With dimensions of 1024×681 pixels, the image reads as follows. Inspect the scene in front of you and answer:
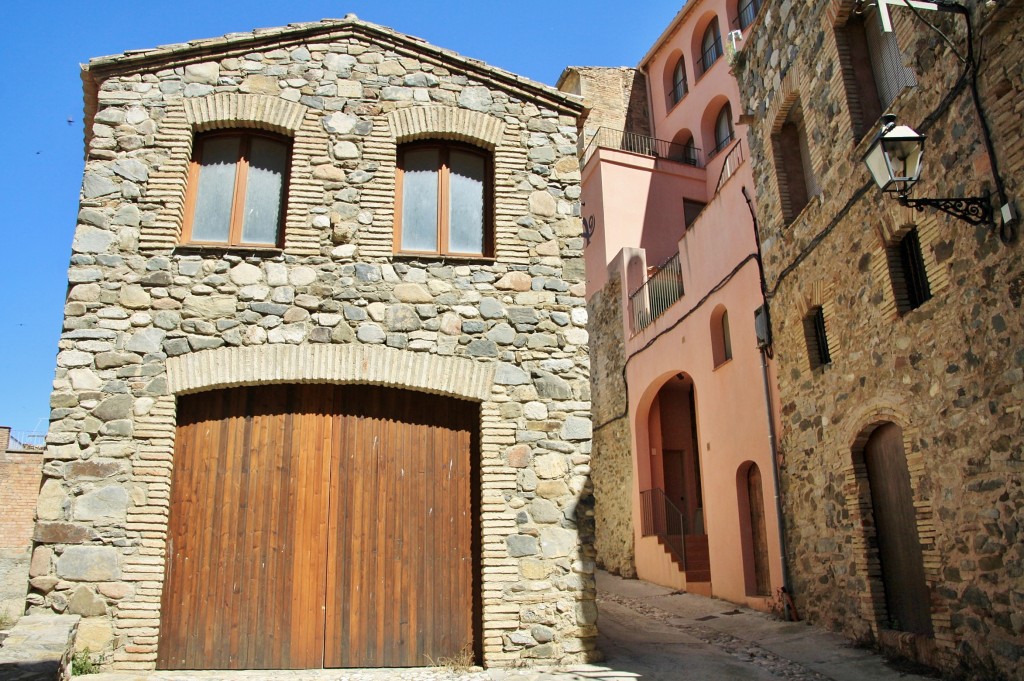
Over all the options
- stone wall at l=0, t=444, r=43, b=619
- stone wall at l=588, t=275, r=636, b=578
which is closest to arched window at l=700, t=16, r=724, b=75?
stone wall at l=588, t=275, r=636, b=578

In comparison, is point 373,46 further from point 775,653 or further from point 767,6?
point 775,653

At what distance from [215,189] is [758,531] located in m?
8.74

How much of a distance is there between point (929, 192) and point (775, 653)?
4.74 m

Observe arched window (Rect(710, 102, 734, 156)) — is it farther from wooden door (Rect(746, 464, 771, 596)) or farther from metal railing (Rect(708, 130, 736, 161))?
wooden door (Rect(746, 464, 771, 596))

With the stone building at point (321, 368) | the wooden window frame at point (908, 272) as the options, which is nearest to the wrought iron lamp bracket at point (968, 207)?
the wooden window frame at point (908, 272)

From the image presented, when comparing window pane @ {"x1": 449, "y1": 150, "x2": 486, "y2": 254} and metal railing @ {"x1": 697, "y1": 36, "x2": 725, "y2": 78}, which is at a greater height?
metal railing @ {"x1": 697, "y1": 36, "x2": 725, "y2": 78}

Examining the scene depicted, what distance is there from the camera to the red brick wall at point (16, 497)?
1841 cm

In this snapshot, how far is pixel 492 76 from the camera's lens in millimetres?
8086

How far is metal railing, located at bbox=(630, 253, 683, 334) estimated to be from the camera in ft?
48.3

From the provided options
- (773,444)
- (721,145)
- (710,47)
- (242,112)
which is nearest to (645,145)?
(721,145)

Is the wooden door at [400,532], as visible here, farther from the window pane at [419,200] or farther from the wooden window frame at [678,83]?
the wooden window frame at [678,83]

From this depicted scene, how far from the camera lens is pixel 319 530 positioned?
6.74 meters

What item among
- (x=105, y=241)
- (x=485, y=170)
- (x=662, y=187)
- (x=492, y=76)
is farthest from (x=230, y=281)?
(x=662, y=187)

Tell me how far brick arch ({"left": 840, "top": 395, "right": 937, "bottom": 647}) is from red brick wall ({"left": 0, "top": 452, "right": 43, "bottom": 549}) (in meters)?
18.1
